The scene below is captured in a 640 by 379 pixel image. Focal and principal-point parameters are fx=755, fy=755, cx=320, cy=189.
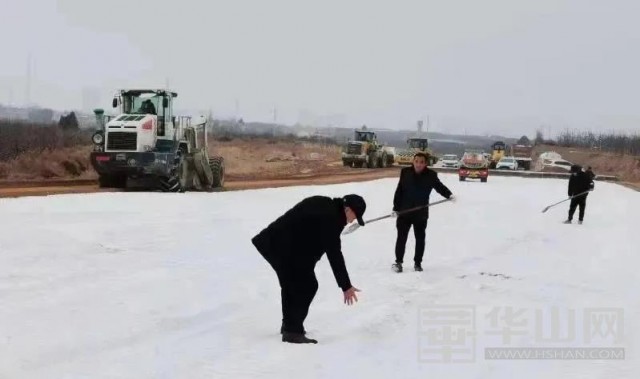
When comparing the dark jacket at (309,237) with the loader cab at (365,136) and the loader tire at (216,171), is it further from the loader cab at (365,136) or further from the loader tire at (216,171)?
the loader cab at (365,136)

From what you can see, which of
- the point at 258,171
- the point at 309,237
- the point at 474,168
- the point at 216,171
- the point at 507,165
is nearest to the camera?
the point at 309,237

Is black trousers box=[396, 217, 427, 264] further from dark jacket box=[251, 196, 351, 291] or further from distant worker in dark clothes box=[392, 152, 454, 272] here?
dark jacket box=[251, 196, 351, 291]

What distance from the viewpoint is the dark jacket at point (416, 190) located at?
1095 centimetres

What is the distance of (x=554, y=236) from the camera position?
1644cm

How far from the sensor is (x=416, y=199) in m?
10.9

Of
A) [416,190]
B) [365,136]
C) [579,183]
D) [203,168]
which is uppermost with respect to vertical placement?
[365,136]

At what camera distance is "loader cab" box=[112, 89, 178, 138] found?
78.3ft

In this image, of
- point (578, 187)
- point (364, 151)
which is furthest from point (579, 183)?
point (364, 151)

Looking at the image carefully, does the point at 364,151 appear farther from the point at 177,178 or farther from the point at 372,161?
the point at 177,178

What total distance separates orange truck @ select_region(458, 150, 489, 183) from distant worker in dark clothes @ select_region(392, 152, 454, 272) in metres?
31.8

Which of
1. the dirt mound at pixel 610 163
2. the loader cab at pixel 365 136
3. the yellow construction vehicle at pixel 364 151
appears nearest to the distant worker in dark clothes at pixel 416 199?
the yellow construction vehicle at pixel 364 151

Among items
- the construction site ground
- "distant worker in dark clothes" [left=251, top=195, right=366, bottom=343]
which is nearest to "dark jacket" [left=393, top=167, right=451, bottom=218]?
"distant worker in dark clothes" [left=251, top=195, right=366, bottom=343]

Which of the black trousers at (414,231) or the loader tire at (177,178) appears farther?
the loader tire at (177,178)

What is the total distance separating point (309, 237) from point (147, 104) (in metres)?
18.3
